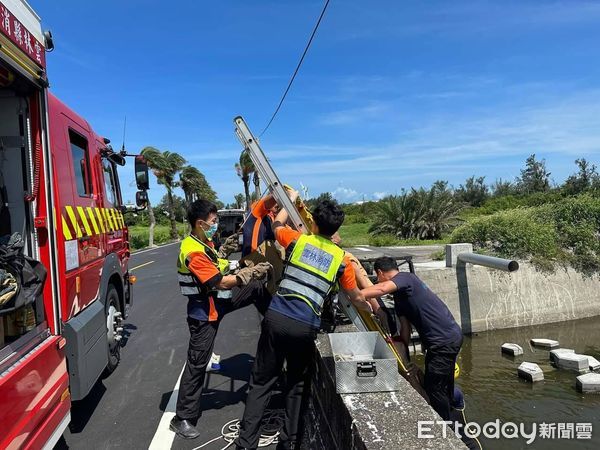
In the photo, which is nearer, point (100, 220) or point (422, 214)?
point (100, 220)

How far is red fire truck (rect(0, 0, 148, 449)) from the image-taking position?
8.92 feet

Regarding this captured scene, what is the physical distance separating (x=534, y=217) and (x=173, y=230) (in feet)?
127

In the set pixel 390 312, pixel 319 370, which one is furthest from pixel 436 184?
pixel 319 370

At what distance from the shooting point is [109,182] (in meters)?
6.03

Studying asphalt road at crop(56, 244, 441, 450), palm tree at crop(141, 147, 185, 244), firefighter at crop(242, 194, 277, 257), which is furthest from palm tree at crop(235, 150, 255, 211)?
firefighter at crop(242, 194, 277, 257)

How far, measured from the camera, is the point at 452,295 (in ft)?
35.4

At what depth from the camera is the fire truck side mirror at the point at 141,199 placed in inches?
270

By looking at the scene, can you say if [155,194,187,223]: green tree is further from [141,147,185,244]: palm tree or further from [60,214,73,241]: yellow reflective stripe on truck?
[60,214,73,241]: yellow reflective stripe on truck

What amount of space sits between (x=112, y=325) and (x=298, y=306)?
3064 mm

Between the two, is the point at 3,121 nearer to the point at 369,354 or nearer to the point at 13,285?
the point at 13,285

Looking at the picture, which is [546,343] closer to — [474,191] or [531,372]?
[531,372]

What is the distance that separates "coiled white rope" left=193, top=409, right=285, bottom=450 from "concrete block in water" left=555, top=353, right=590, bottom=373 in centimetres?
638

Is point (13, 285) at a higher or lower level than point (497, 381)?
higher

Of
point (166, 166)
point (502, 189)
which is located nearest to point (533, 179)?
point (502, 189)
